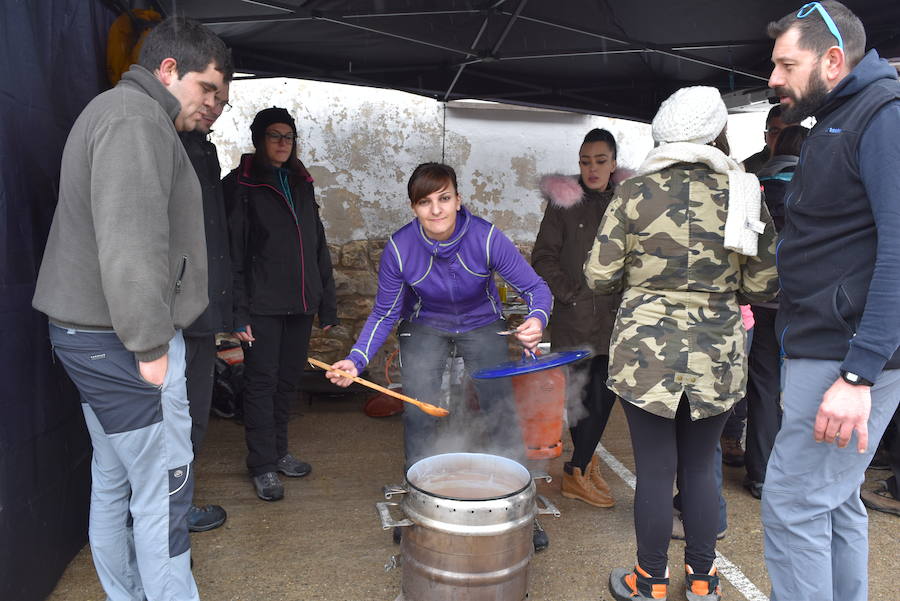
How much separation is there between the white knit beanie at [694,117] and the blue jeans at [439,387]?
128 centimetres

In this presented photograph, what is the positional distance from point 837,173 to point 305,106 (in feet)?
16.9

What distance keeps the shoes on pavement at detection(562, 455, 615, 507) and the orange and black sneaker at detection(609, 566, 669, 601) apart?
83 cm

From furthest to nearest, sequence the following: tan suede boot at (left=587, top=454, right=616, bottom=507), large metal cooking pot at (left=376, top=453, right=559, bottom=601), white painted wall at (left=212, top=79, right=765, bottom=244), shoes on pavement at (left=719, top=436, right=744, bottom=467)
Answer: white painted wall at (left=212, top=79, right=765, bottom=244) → shoes on pavement at (left=719, top=436, right=744, bottom=467) → tan suede boot at (left=587, top=454, right=616, bottom=507) → large metal cooking pot at (left=376, top=453, right=559, bottom=601)

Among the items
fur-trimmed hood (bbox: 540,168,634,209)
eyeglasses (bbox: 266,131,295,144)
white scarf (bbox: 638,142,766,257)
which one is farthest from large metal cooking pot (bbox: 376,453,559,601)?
eyeglasses (bbox: 266,131,295,144)

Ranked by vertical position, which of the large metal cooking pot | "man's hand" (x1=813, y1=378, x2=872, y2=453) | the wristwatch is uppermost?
the wristwatch

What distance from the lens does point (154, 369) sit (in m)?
1.92

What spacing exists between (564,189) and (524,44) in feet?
5.14

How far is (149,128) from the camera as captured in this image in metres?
1.84

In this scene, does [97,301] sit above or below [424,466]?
above

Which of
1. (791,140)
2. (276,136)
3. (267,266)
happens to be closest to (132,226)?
(267,266)

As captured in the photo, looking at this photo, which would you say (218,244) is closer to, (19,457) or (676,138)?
(19,457)

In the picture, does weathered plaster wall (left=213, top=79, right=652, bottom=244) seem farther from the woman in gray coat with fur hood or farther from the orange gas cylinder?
the orange gas cylinder

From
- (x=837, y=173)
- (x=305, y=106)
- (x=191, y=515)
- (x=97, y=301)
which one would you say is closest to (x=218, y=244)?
(x=97, y=301)

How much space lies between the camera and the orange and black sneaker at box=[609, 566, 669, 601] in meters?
2.52
